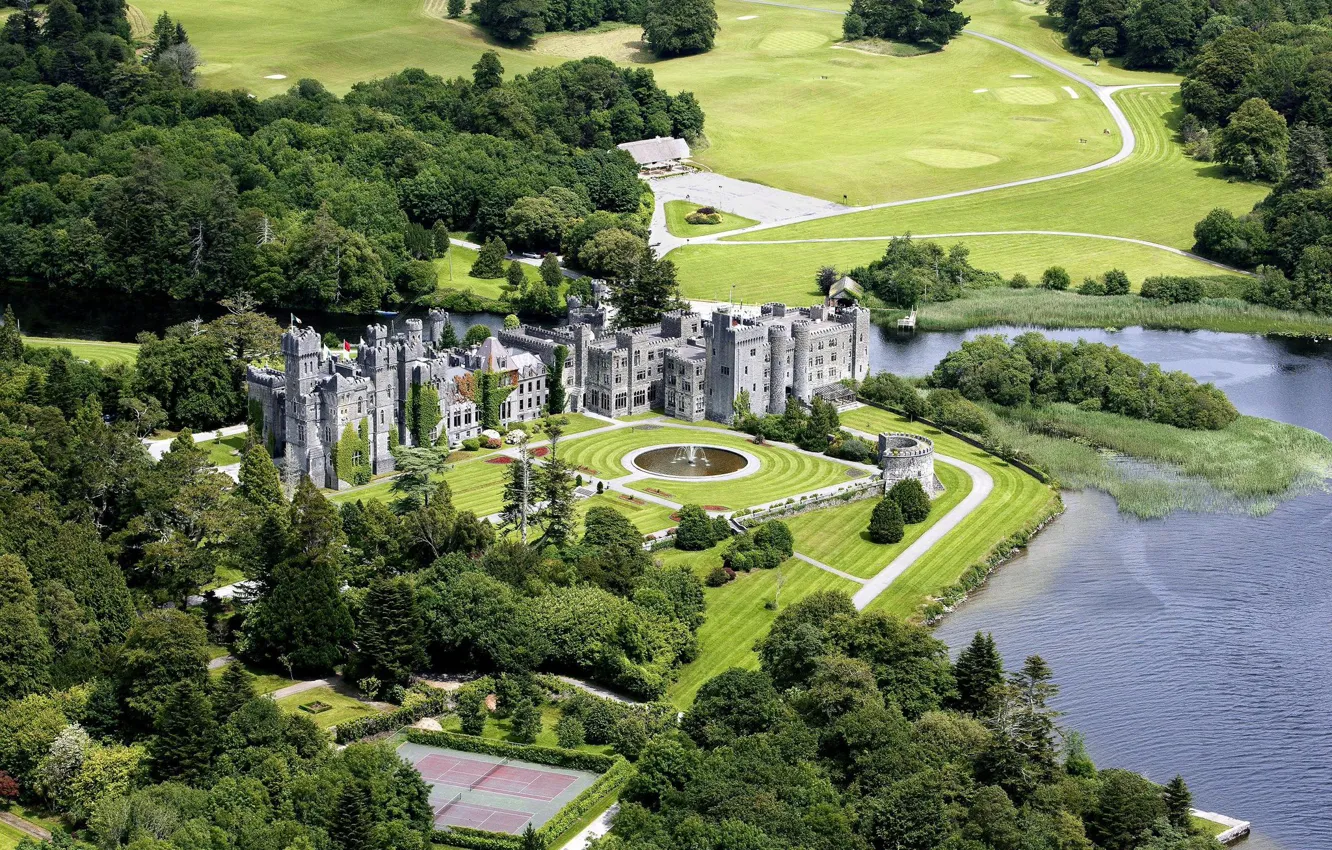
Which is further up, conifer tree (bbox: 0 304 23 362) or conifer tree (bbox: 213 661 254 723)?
conifer tree (bbox: 0 304 23 362)

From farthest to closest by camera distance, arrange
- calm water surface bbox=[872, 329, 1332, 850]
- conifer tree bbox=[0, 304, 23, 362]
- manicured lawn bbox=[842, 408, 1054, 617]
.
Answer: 1. conifer tree bbox=[0, 304, 23, 362]
2. manicured lawn bbox=[842, 408, 1054, 617]
3. calm water surface bbox=[872, 329, 1332, 850]

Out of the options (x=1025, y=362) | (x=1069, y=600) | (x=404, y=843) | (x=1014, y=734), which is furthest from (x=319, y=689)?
(x=1025, y=362)

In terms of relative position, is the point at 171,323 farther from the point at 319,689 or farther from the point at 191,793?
the point at 191,793

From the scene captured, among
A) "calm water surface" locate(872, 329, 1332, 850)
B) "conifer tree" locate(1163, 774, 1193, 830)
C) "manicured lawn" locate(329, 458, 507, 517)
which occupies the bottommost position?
"calm water surface" locate(872, 329, 1332, 850)

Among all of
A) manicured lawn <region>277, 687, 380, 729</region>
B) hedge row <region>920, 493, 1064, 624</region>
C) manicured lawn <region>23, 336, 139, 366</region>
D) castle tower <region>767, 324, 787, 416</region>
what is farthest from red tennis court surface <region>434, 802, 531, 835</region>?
manicured lawn <region>23, 336, 139, 366</region>

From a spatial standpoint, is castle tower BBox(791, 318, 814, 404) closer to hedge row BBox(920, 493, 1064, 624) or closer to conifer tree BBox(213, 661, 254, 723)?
hedge row BBox(920, 493, 1064, 624)

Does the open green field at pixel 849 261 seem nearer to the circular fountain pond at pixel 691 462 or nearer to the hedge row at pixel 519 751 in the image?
the circular fountain pond at pixel 691 462

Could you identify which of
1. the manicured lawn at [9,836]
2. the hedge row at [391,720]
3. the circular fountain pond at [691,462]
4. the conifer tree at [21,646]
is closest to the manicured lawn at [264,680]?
→ the hedge row at [391,720]

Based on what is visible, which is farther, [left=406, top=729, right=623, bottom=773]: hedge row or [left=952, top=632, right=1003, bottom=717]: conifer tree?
[left=952, top=632, right=1003, bottom=717]: conifer tree
